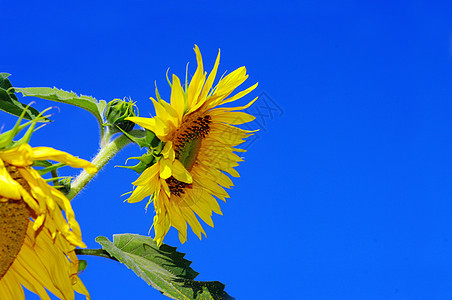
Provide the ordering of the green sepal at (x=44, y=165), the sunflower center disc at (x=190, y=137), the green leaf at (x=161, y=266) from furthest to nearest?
the sunflower center disc at (x=190, y=137), the green leaf at (x=161, y=266), the green sepal at (x=44, y=165)

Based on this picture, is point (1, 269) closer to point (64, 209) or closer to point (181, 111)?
point (64, 209)

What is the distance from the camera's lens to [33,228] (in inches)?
82.7

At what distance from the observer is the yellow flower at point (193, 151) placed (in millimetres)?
2970

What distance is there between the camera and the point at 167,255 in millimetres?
3197

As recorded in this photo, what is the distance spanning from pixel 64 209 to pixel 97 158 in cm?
90

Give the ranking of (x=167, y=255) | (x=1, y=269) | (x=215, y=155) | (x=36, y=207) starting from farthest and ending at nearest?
(x=215, y=155) < (x=167, y=255) < (x=1, y=269) < (x=36, y=207)

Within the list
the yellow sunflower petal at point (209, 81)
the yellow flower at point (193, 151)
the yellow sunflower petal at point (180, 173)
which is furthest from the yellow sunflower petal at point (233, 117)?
the yellow sunflower petal at point (180, 173)

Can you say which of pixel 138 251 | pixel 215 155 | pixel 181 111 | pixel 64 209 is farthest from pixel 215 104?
pixel 64 209

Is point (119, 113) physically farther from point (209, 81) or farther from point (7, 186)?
point (7, 186)

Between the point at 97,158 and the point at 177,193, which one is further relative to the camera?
the point at 177,193

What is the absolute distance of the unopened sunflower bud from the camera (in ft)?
9.73

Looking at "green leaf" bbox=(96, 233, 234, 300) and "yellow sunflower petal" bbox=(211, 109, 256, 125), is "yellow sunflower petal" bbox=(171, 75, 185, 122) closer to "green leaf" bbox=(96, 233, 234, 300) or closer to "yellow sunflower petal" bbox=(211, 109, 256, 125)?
"yellow sunflower petal" bbox=(211, 109, 256, 125)

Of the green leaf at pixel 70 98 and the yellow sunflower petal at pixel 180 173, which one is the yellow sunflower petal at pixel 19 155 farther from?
the yellow sunflower petal at pixel 180 173

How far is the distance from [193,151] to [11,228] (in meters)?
1.39
